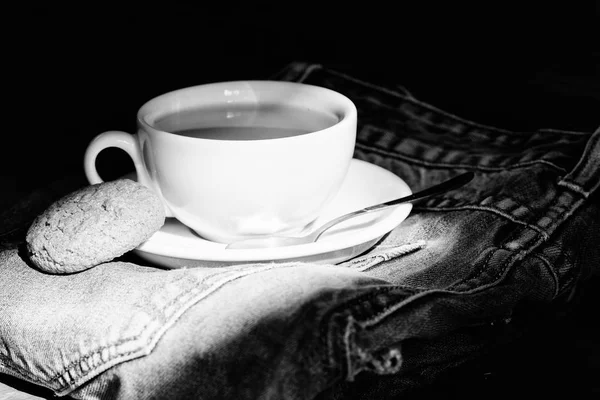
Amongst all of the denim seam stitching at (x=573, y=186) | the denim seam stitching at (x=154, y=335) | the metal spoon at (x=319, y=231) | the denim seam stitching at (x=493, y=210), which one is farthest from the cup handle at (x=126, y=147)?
the denim seam stitching at (x=573, y=186)

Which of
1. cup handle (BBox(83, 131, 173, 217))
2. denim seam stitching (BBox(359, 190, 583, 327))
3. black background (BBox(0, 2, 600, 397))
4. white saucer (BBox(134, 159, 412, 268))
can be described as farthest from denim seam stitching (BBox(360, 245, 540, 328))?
black background (BBox(0, 2, 600, 397))

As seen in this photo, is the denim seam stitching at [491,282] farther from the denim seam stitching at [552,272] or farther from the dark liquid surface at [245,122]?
the dark liquid surface at [245,122]

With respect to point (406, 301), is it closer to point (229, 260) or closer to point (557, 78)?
point (229, 260)

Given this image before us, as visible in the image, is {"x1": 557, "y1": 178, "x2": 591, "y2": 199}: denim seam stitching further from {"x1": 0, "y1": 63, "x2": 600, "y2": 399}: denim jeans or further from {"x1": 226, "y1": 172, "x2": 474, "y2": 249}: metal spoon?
{"x1": 226, "y1": 172, "x2": 474, "y2": 249}: metal spoon

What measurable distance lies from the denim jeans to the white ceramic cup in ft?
0.31

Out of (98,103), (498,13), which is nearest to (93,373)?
A: (498,13)

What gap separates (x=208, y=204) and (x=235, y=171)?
64 millimetres

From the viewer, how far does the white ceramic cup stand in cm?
82

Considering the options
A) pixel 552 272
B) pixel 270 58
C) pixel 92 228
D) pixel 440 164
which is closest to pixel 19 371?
pixel 92 228

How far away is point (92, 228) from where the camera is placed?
2.63ft

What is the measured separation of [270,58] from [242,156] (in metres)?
1.12

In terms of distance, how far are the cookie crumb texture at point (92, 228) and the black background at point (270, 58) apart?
494 millimetres

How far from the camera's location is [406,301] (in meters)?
0.69

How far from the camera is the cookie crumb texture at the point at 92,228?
2.61 ft
